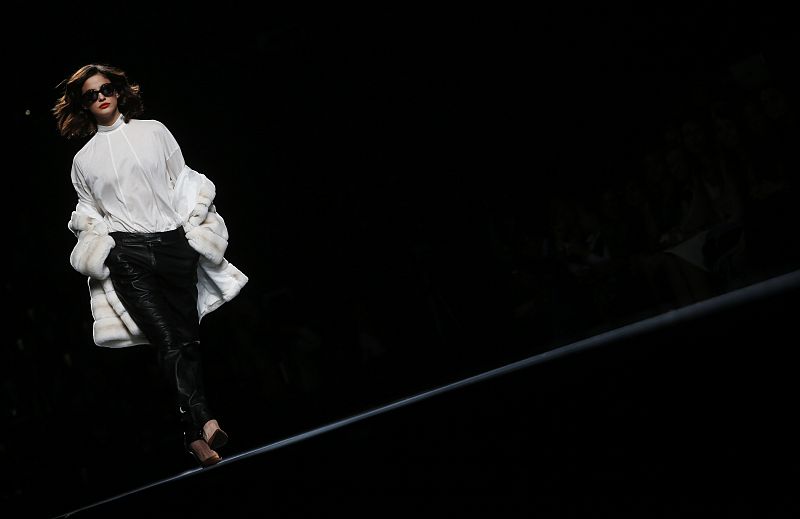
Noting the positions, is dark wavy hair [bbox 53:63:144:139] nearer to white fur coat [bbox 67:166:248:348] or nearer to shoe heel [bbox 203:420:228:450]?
white fur coat [bbox 67:166:248:348]

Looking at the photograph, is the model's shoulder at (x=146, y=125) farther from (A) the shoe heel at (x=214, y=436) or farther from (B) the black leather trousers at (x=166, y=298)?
(A) the shoe heel at (x=214, y=436)

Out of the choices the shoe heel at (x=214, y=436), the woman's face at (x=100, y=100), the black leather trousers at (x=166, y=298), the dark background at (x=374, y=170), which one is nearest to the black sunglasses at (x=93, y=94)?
the woman's face at (x=100, y=100)

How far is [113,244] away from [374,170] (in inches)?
90.2

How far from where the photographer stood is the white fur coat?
3.06 m

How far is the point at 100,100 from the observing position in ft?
10.4

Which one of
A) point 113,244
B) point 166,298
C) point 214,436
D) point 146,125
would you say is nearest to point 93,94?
point 146,125

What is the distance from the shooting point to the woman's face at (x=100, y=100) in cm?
316

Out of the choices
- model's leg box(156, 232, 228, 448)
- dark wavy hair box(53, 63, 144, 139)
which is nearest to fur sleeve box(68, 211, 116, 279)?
model's leg box(156, 232, 228, 448)

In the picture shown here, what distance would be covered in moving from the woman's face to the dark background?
5.15 feet

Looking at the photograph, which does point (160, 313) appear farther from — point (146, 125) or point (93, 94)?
point (93, 94)

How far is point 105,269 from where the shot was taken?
308cm

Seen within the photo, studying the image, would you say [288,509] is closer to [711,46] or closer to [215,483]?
[215,483]

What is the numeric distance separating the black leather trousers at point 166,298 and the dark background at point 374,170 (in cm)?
102

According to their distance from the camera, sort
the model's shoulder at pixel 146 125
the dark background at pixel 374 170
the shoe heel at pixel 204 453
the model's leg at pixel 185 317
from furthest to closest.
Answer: the dark background at pixel 374 170
the model's shoulder at pixel 146 125
the model's leg at pixel 185 317
the shoe heel at pixel 204 453
